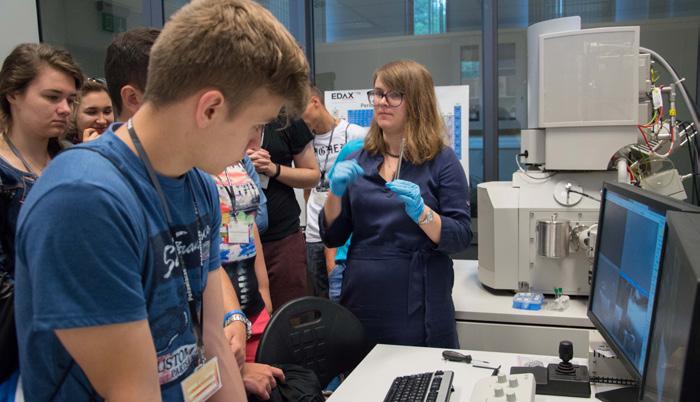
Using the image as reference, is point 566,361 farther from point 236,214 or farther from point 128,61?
point 128,61

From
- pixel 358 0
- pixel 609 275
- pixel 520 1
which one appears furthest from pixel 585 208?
pixel 358 0

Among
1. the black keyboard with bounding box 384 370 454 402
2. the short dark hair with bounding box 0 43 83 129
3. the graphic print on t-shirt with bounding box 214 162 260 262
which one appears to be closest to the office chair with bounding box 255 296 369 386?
the graphic print on t-shirt with bounding box 214 162 260 262

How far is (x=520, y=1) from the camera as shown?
3.73m

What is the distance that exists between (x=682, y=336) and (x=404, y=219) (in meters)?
1.41

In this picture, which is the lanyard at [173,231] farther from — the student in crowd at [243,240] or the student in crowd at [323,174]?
the student in crowd at [323,174]

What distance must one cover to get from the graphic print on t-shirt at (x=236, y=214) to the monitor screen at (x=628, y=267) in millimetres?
922

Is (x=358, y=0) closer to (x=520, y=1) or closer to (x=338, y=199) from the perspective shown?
(x=520, y=1)

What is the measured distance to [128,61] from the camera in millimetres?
1044

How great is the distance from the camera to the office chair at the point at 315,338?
1555 mm

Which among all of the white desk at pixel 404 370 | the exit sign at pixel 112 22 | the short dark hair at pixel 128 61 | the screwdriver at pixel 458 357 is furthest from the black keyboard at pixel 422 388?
the exit sign at pixel 112 22

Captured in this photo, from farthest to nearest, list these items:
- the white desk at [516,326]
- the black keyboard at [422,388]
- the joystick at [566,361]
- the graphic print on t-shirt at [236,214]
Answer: the white desk at [516,326], the graphic print on t-shirt at [236,214], the joystick at [566,361], the black keyboard at [422,388]

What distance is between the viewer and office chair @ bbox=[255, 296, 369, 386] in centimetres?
155

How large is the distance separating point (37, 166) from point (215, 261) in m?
1.01

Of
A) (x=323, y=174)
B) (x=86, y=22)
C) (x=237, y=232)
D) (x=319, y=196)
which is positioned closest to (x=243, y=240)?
(x=237, y=232)
